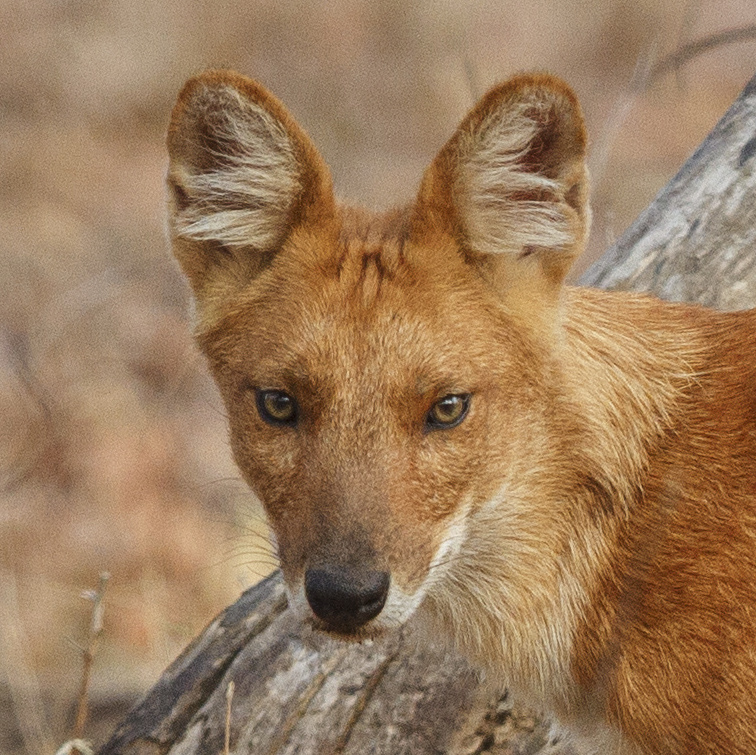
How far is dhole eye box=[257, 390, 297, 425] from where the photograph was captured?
3.71m

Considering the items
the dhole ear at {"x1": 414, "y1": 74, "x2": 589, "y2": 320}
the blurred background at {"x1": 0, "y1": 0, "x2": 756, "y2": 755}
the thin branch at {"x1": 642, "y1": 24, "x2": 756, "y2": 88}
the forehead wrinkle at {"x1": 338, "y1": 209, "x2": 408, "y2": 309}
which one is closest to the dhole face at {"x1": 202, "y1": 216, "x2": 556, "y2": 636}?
the forehead wrinkle at {"x1": 338, "y1": 209, "x2": 408, "y2": 309}

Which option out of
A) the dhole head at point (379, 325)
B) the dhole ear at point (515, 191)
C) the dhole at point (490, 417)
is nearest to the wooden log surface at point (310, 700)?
the dhole at point (490, 417)

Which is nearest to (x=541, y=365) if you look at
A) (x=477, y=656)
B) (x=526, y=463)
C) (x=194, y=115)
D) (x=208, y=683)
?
(x=526, y=463)

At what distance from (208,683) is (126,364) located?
4637mm

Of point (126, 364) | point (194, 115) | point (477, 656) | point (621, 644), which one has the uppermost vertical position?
point (194, 115)

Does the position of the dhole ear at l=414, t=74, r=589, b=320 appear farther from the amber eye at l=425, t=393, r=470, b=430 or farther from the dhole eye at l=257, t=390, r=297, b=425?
the dhole eye at l=257, t=390, r=297, b=425

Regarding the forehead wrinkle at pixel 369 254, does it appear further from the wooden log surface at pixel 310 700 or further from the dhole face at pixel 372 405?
the wooden log surface at pixel 310 700

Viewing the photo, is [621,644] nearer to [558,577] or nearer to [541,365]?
[558,577]

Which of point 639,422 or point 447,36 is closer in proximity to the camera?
point 639,422

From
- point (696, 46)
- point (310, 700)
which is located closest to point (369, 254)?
point (696, 46)

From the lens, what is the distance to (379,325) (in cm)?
364

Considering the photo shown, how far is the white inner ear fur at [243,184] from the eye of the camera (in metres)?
3.78

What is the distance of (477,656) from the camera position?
406 centimetres

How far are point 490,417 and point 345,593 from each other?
0.74 metres
